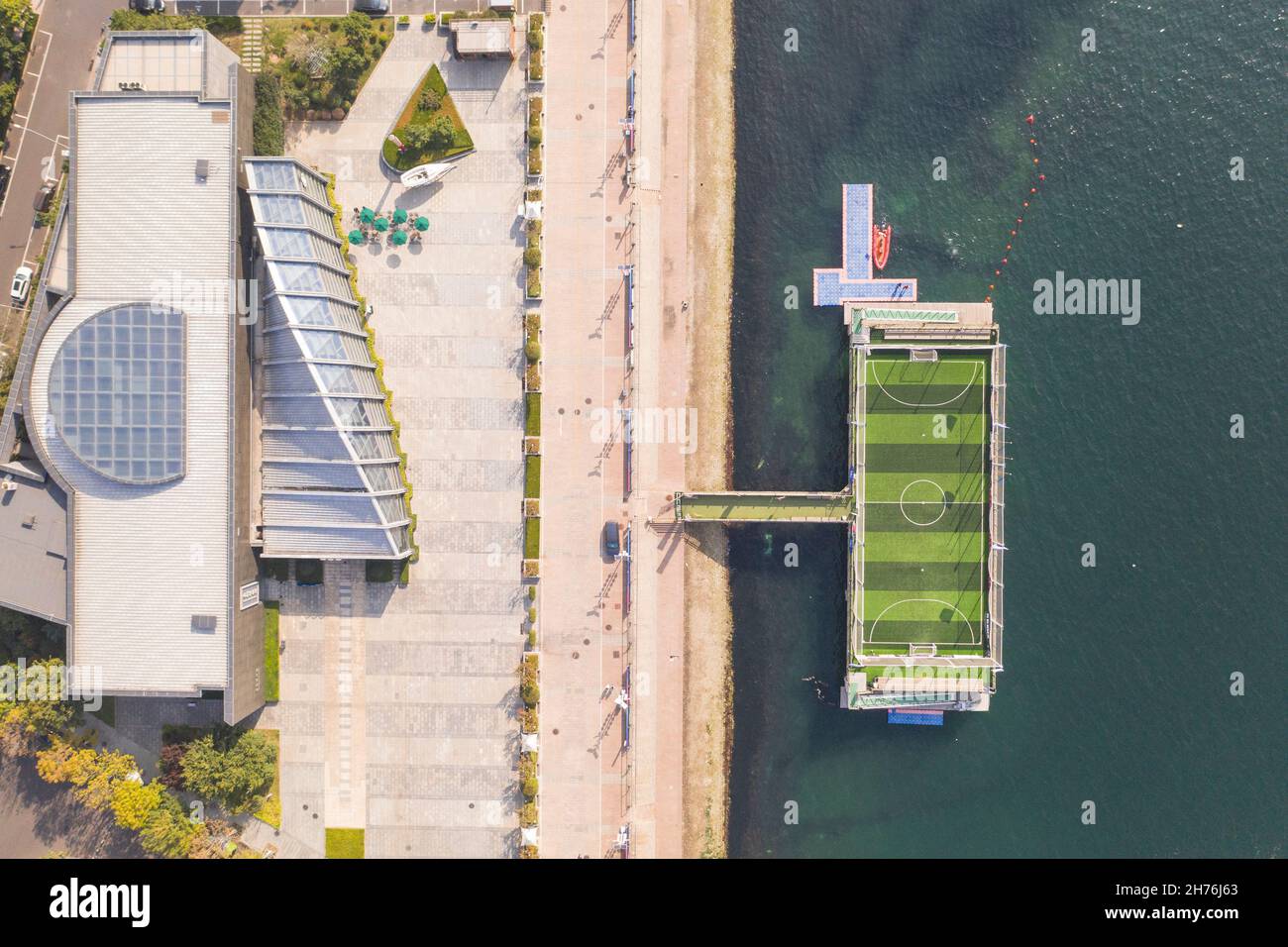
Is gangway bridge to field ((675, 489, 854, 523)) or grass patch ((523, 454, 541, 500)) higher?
grass patch ((523, 454, 541, 500))

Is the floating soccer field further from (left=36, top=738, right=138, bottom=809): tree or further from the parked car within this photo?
the parked car

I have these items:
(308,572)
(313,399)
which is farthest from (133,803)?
(313,399)

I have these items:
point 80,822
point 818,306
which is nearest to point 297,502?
point 80,822

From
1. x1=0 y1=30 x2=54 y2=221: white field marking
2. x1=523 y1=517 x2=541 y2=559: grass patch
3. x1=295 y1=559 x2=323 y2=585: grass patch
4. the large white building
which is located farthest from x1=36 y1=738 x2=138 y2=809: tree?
x1=0 y1=30 x2=54 y2=221: white field marking

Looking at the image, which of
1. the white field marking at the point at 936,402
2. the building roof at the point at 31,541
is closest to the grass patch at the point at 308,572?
the building roof at the point at 31,541

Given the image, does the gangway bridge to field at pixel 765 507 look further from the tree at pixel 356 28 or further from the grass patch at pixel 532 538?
the tree at pixel 356 28
